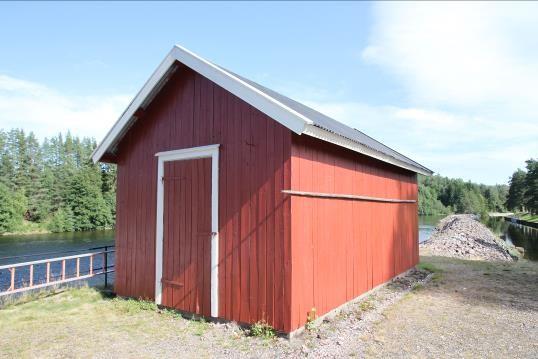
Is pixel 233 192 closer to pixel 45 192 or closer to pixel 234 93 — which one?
pixel 234 93

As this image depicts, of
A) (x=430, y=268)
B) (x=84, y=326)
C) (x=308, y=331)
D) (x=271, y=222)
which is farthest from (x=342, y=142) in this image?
(x=430, y=268)

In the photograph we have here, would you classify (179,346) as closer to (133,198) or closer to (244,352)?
(244,352)

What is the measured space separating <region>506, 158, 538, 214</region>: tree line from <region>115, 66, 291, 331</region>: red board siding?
180 ft

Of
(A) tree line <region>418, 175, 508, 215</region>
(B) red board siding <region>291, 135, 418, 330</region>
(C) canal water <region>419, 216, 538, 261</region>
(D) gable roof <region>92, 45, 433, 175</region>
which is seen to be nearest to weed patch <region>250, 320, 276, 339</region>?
(B) red board siding <region>291, 135, 418, 330</region>

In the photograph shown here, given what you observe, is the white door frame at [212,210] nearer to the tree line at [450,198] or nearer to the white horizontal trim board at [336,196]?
the white horizontal trim board at [336,196]

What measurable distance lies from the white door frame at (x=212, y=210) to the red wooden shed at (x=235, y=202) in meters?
0.02

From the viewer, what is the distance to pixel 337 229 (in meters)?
6.20

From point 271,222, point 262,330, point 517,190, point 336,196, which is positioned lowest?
point 262,330

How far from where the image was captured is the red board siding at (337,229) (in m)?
5.20

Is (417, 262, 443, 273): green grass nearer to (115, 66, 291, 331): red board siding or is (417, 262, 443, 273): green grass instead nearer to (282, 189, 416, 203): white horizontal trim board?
(282, 189, 416, 203): white horizontal trim board

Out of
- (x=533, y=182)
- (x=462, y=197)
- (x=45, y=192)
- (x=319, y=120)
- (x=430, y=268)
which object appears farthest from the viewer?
(x=462, y=197)

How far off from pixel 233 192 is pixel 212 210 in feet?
1.67

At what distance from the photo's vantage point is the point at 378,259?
26.1 ft

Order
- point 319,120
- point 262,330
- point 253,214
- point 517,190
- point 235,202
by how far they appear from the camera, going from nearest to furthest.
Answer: point 262,330, point 253,214, point 235,202, point 319,120, point 517,190
